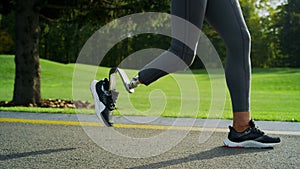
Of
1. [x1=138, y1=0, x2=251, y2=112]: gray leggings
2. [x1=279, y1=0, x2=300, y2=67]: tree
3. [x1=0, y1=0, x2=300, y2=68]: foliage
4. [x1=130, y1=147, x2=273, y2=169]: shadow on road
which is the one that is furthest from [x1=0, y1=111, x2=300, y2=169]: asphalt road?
[x1=279, y1=0, x2=300, y2=67]: tree

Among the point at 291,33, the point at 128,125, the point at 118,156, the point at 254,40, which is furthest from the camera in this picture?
the point at 254,40

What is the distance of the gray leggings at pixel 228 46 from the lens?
2.43 meters

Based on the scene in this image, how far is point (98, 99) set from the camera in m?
2.54

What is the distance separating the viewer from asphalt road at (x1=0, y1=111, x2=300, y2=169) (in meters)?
2.07

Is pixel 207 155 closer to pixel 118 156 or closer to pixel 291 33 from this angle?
pixel 118 156

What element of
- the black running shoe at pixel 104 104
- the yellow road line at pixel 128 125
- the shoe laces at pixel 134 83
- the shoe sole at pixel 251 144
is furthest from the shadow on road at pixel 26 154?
the yellow road line at pixel 128 125

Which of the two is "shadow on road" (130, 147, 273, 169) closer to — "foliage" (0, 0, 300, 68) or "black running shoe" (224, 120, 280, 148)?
"black running shoe" (224, 120, 280, 148)

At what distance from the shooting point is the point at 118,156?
227 centimetres

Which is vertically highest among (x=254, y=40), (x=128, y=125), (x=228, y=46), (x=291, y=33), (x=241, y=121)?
(x=228, y=46)

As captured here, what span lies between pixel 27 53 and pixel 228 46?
602cm

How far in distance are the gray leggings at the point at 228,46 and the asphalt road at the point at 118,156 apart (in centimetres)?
33

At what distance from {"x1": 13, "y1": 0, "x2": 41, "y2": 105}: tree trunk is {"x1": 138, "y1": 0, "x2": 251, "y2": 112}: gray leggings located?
5803mm

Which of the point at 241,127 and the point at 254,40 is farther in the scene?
the point at 254,40

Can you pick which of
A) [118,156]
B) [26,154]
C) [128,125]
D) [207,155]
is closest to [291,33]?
[128,125]
